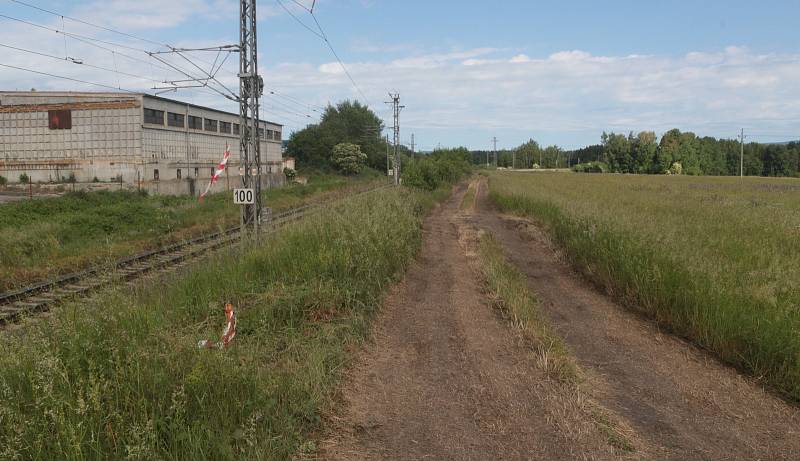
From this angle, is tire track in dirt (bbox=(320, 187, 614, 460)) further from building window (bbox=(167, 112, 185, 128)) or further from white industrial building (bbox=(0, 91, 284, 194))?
building window (bbox=(167, 112, 185, 128))

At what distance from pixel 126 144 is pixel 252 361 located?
4171 cm

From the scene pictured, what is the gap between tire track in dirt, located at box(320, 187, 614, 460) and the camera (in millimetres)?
4379

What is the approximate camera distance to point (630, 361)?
6.75 m

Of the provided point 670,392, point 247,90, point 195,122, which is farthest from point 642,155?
point 670,392

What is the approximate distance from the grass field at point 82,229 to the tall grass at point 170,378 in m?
3.45

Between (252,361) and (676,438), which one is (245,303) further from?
(676,438)

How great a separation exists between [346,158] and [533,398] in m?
75.0

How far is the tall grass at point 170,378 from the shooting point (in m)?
3.61

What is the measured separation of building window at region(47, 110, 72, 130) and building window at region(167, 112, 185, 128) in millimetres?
7020

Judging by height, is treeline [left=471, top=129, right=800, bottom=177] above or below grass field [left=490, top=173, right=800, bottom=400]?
above

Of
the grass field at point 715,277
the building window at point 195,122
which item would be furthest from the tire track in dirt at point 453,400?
the building window at point 195,122

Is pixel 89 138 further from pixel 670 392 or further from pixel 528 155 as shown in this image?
pixel 528 155

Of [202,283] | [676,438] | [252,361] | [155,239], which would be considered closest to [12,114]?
[155,239]

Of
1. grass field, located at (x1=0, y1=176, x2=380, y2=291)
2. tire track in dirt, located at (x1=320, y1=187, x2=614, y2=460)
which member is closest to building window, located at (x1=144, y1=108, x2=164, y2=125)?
grass field, located at (x1=0, y1=176, x2=380, y2=291)
